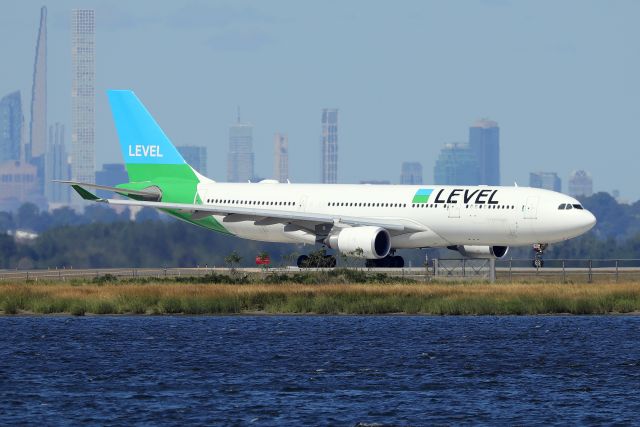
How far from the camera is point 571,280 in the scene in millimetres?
85438

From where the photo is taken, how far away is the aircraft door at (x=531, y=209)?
8656cm

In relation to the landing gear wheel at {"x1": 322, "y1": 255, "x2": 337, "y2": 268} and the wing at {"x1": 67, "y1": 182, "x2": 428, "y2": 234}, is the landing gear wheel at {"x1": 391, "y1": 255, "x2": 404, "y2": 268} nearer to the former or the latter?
the wing at {"x1": 67, "y1": 182, "x2": 428, "y2": 234}

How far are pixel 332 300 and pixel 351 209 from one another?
1929cm

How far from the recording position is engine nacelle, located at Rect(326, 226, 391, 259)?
88.8 metres

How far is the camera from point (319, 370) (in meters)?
56.2

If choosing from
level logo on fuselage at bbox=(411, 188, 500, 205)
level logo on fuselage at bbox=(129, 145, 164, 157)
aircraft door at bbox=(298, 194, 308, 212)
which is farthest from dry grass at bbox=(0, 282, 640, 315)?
level logo on fuselage at bbox=(129, 145, 164, 157)

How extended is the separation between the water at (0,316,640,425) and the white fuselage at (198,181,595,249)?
37.1ft

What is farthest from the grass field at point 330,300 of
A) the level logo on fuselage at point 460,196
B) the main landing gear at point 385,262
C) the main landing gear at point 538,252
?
the main landing gear at point 385,262

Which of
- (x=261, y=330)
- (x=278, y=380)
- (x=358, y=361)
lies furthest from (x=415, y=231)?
(x=278, y=380)

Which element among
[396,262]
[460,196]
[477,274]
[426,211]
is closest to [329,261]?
[396,262]

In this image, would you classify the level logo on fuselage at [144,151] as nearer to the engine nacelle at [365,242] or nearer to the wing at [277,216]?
the wing at [277,216]

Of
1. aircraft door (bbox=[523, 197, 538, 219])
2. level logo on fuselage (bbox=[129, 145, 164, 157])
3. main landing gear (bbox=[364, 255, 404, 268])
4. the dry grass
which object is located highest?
level logo on fuselage (bbox=[129, 145, 164, 157])

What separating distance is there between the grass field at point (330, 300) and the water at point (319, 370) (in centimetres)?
67

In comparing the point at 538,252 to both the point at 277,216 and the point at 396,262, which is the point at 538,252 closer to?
the point at 396,262
